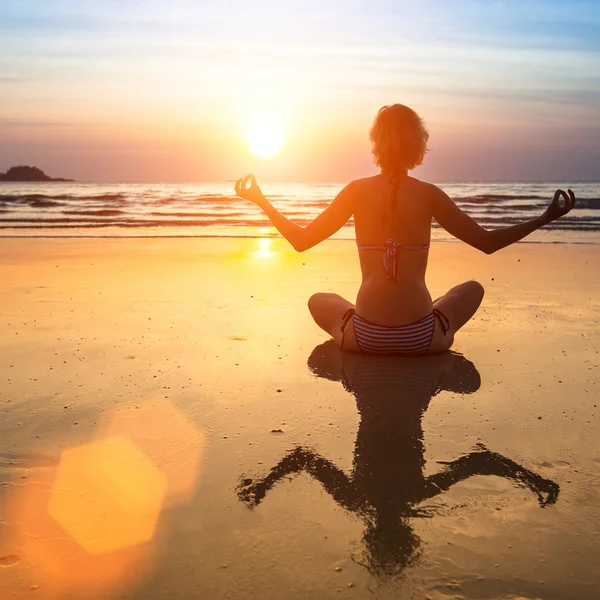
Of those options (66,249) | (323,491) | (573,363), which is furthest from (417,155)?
(66,249)

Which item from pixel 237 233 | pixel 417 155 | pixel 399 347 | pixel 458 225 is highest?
pixel 417 155

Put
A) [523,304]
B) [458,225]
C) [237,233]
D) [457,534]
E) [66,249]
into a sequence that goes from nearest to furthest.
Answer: [457,534], [458,225], [523,304], [66,249], [237,233]

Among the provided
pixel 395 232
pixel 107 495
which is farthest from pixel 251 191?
pixel 107 495

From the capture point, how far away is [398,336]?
4.43 m

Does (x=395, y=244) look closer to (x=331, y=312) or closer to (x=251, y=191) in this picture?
(x=331, y=312)

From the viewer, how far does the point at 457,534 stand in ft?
7.29

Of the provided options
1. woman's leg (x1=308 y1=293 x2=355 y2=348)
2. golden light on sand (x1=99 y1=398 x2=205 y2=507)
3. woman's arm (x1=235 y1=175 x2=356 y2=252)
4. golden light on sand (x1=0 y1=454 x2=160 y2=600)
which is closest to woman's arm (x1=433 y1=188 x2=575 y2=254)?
woman's arm (x1=235 y1=175 x2=356 y2=252)

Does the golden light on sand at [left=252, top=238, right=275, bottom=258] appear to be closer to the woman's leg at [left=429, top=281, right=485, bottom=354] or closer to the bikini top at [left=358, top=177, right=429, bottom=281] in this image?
the woman's leg at [left=429, top=281, right=485, bottom=354]

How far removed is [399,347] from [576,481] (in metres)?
1.94

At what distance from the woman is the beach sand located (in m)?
0.22

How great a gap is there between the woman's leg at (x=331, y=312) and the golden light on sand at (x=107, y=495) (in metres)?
2.06

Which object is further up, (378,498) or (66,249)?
(378,498)

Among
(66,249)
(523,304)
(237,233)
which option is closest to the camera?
(523,304)

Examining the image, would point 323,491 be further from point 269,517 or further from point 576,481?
point 576,481
